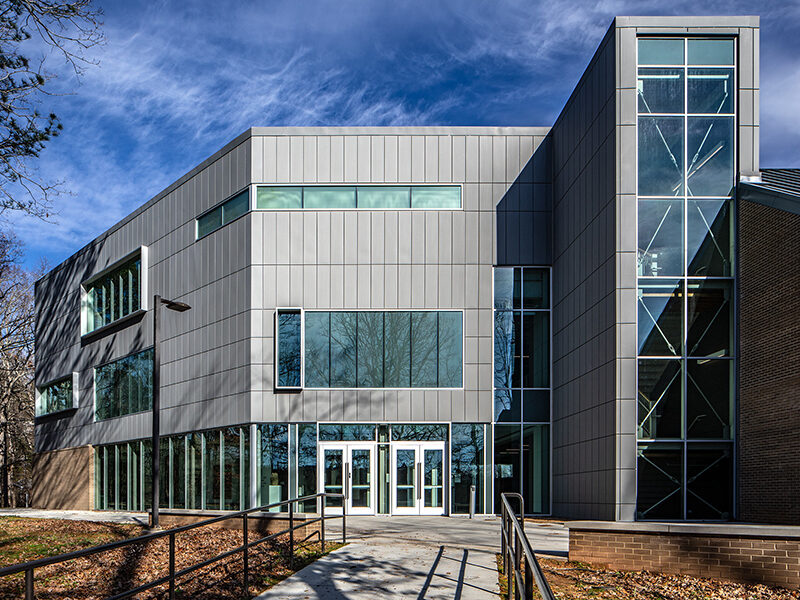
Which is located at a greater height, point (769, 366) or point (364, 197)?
point (364, 197)

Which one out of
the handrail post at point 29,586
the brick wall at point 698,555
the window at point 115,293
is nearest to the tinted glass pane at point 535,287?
the brick wall at point 698,555

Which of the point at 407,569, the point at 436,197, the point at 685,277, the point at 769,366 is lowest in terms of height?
the point at 407,569

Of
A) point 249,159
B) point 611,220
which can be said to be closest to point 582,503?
point 611,220

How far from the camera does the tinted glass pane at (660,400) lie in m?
17.7

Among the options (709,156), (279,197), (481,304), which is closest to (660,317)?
(709,156)

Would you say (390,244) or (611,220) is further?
(390,244)

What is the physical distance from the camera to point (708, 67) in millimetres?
18547

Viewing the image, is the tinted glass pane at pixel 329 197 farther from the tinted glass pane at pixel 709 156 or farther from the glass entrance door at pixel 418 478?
the tinted glass pane at pixel 709 156

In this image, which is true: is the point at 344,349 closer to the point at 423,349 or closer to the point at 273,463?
the point at 423,349

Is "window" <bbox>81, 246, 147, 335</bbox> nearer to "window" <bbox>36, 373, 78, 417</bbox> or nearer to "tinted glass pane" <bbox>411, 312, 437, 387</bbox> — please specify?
"window" <bbox>36, 373, 78, 417</bbox>

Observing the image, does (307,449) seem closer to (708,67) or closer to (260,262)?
(260,262)

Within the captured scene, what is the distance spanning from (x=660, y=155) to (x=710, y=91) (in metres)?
1.95

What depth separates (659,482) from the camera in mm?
17547

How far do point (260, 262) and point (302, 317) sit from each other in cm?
226
